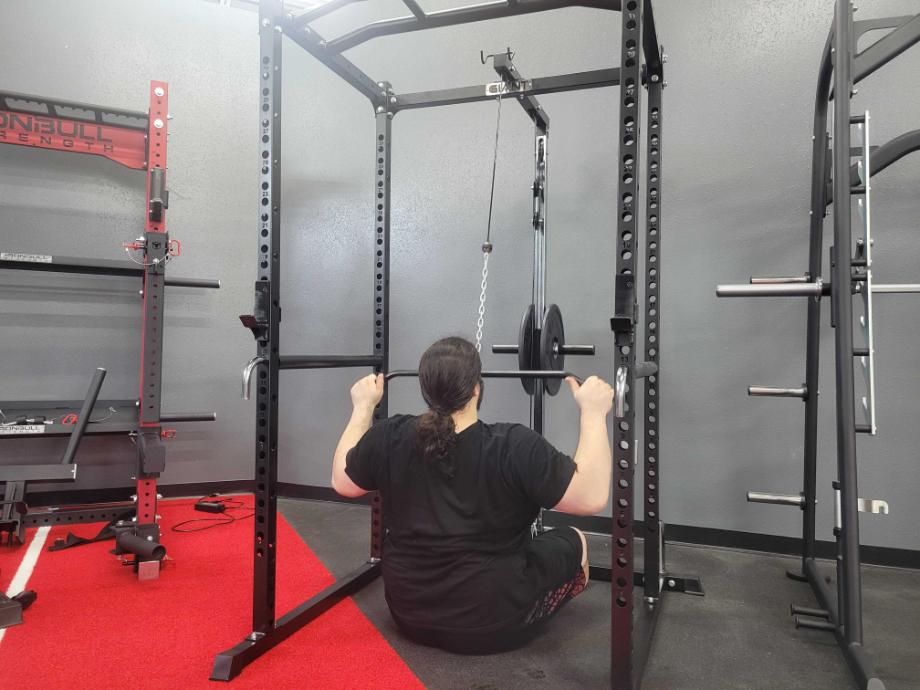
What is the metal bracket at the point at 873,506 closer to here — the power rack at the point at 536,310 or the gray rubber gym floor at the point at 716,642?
the gray rubber gym floor at the point at 716,642

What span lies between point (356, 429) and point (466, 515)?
1.65ft

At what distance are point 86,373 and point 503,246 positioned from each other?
8.57 feet

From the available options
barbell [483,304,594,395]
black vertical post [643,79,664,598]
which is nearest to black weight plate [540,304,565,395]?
barbell [483,304,594,395]

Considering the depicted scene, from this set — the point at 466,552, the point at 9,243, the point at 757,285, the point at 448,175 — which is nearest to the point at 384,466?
the point at 466,552

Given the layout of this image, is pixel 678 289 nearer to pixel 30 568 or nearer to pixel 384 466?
pixel 384 466

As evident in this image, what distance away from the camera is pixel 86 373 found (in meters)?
3.60

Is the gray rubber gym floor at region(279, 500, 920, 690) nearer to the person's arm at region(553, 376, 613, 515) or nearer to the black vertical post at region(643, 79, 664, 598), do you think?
the black vertical post at region(643, 79, 664, 598)

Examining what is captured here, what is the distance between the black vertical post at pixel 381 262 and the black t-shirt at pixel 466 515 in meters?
0.78

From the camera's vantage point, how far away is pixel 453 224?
3.54 m

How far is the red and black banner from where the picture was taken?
2.95 m

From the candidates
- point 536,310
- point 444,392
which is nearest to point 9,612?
point 444,392

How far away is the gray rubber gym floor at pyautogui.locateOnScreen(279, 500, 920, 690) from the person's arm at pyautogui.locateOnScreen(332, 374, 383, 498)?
55cm

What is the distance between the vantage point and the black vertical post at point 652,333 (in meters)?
2.31

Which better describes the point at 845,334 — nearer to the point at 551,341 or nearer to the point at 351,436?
the point at 551,341
